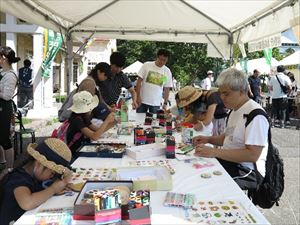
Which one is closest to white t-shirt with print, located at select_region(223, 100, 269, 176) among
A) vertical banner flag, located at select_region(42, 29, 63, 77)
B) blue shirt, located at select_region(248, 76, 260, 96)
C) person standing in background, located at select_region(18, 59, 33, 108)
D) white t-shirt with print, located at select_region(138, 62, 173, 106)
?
A: white t-shirt with print, located at select_region(138, 62, 173, 106)

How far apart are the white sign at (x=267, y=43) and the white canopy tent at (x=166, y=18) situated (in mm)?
69

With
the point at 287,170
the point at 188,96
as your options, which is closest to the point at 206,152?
the point at 188,96

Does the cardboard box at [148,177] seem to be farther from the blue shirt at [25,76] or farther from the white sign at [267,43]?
the blue shirt at [25,76]

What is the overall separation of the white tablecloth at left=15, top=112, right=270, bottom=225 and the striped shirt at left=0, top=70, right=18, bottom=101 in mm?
1892

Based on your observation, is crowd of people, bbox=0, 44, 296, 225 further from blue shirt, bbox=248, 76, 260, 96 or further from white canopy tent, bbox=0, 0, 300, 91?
blue shirt, bbox=248, 76, 260, 96

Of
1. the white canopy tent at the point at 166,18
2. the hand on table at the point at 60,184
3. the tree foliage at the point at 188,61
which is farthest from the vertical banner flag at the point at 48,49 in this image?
the tree foliage at the point at 188,61

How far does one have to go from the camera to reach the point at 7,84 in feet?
12.3

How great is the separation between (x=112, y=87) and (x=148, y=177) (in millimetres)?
3232

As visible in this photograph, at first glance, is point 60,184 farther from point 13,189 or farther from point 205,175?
point 205,175

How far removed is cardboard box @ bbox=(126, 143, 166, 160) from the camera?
229 centimetres

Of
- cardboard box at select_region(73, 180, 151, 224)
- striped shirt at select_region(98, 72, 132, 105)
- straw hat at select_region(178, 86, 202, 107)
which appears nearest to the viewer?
cardboard box at select_region(73, 180, 151, 224)

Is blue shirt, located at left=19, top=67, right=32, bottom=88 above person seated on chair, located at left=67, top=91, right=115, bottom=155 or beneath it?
above

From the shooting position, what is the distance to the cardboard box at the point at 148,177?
1625 mm

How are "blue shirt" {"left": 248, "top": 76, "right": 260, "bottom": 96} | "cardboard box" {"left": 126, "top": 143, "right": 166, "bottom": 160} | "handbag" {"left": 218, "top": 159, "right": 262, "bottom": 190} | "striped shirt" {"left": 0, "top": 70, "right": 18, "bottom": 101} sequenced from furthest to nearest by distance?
"blue shirt" {"left": 248, "top": 76, "right": 260, "bottom": 96} → "striped shirt" {"left": 0, "top": 70, "right": 18, "bottom": 101} → "handbag" {"left": 218, "top": 159, "right": 262, "bottom": 190} → "cardboard box" {"left": 126, "top": 143, "right": 166, "bottom": 160}
